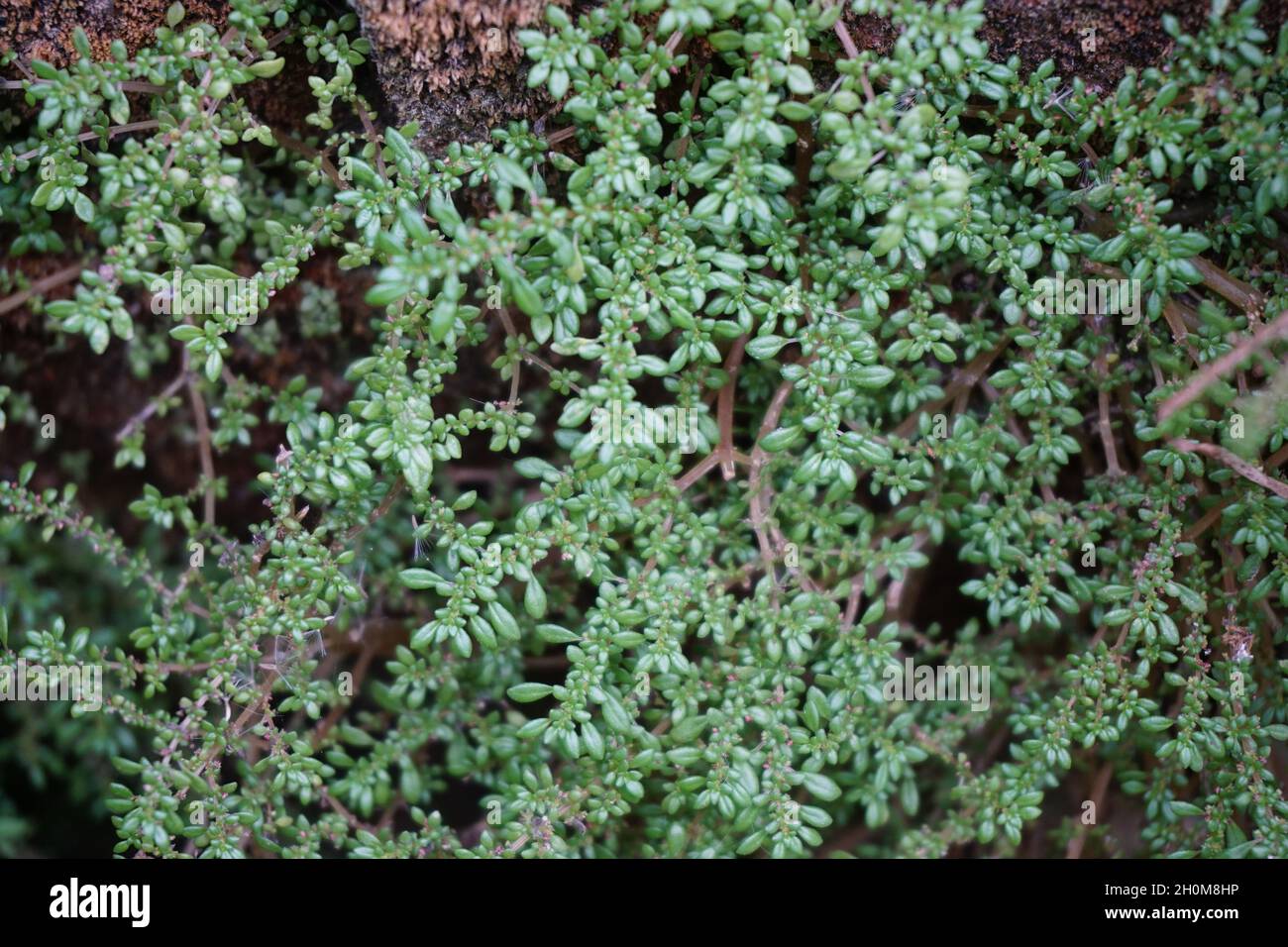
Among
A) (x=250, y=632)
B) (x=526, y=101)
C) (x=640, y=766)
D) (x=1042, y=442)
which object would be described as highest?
(x=526, y=101)

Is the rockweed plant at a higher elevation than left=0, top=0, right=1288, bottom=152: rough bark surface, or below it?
below

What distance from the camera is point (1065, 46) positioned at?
181 cm

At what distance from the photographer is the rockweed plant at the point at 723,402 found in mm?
1699

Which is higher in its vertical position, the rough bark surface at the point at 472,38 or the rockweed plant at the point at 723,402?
the rough bark surface at the point at 472,38

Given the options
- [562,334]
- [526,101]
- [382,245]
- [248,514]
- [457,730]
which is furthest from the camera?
[248,514]

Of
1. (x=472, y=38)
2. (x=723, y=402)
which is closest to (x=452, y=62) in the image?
(x=472, y=38)

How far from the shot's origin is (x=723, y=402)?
1960 millimetres

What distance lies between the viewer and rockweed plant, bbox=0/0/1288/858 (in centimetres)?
170

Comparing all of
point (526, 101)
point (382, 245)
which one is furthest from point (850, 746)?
point (526, 101)

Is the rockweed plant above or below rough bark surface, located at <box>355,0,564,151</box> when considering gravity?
below

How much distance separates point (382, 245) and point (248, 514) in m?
1.46
